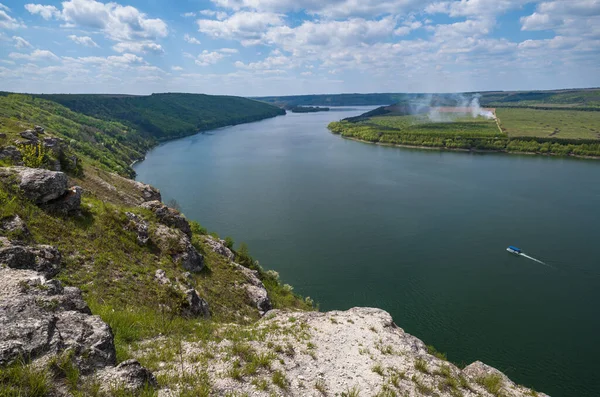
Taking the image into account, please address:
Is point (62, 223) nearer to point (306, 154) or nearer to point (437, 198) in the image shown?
point (437, 198)

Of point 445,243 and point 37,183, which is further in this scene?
point 445,243

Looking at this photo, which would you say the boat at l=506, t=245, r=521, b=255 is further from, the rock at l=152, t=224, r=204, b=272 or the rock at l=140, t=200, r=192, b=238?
the rock at l=140, t=200, r=192, b=238

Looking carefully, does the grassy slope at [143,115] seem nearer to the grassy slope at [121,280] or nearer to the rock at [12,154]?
the rock at [12,154]

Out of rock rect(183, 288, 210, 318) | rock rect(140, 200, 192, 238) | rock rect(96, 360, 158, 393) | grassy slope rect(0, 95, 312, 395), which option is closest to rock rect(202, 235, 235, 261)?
grassy slope rect(0, 95, 312, 395)

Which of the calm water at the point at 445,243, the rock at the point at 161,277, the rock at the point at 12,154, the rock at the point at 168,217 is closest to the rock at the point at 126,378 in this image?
the rock at the point at 161,277

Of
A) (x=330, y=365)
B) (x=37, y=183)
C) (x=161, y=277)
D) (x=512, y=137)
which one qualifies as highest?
(x=37, y=183)

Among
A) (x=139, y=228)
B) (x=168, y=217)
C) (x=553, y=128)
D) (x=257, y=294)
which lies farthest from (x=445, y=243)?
(x=553, y=128)

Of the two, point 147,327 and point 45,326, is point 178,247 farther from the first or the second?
Result: point 45,326

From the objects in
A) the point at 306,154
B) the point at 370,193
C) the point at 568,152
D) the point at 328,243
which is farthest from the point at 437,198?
the point at 568,152
